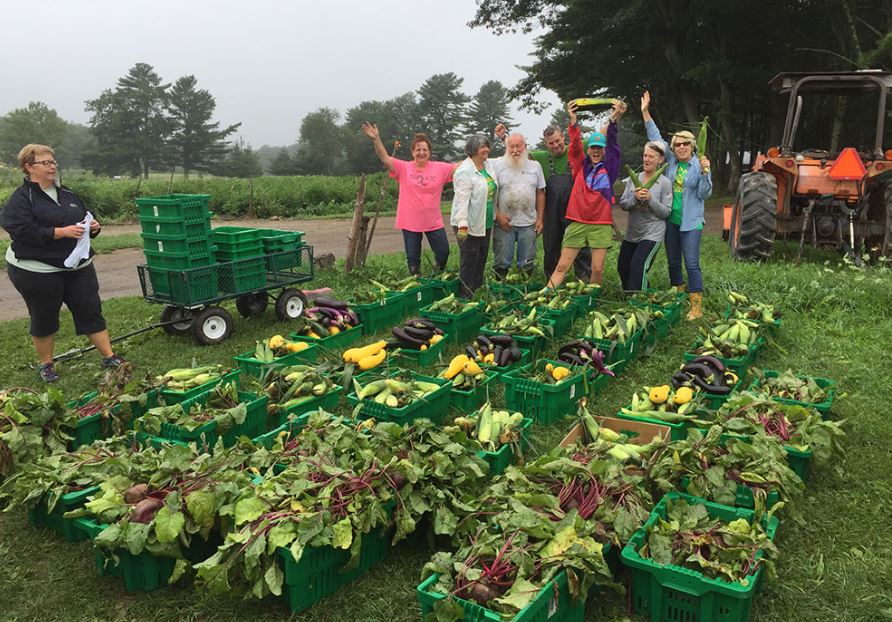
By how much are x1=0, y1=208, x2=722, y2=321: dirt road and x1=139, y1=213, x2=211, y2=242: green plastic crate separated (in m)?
3.45

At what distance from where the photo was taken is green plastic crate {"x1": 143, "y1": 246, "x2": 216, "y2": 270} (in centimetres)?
681

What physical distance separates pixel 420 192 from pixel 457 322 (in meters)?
2.11

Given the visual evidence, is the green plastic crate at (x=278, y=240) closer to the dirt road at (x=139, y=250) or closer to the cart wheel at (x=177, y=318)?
the cart wheel at (x=177, y=318)

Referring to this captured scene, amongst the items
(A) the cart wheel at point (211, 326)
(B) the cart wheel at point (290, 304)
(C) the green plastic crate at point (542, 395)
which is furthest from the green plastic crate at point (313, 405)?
(B) the cart wheel at point (290, 304)

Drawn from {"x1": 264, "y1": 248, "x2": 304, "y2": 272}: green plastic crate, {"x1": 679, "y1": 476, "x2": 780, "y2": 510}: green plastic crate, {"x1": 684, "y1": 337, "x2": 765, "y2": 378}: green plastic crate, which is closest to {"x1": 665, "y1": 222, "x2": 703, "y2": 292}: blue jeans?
{"x1": 684, "y1": 337, "x2": 765, "y2": 378}: green plastic crate

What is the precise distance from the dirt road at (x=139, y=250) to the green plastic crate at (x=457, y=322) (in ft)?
19.9

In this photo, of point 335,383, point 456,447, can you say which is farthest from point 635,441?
point 335,383

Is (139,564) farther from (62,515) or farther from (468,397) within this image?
(468,397)

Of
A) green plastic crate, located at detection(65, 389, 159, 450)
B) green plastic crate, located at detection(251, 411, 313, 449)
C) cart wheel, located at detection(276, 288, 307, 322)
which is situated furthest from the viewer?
cart wheel, located at detection(276, 288, 307, 322)

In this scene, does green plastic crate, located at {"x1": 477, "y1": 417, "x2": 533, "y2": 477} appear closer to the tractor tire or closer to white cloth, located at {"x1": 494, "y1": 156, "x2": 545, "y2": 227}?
white cloth, located at {"x1": 494, "y1": 156, "x2": 545, "y2": 227}

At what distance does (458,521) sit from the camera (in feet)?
10.9

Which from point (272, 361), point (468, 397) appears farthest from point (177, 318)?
point (468, 397)

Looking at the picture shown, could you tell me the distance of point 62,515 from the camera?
3.67 m

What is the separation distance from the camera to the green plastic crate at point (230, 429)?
13.8ft
